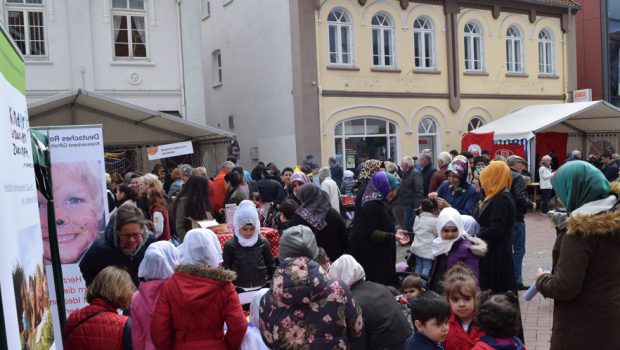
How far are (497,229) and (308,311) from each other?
2962 millimetres

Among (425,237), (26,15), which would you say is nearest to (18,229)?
(425,237)

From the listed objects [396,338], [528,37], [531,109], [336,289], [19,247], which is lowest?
[396,338]

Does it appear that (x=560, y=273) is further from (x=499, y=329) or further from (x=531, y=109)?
(x=531, y=109)

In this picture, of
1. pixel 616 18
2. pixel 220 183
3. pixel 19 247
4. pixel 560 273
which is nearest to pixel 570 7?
pixel 616 18

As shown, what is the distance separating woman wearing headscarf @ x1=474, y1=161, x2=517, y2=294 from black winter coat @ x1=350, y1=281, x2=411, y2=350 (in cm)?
212

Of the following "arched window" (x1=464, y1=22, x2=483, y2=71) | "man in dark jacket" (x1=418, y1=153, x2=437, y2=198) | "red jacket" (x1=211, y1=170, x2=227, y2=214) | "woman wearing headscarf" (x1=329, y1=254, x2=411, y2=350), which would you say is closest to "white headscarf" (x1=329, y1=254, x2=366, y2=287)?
"woman wearing headscarf" (x1=329, y1=254, x2=411, y2=350)

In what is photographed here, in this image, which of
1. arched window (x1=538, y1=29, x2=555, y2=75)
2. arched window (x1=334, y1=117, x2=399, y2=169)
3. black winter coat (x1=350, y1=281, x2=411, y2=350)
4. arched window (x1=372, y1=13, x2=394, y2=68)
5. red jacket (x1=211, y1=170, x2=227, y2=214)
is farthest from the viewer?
arched window (x1=538, y1=29, x2=555, y2=75)

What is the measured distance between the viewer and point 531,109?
71.3 feet

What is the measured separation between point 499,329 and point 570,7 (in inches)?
978

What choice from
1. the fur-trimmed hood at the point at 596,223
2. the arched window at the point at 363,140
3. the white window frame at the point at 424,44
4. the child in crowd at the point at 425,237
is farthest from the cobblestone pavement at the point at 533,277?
the white window frame at the point at 424,44

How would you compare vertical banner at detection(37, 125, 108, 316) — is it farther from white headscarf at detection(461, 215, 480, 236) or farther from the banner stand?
white headscarf at detection(461, 215, 480, 236)

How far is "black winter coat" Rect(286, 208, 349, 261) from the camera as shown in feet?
20.8

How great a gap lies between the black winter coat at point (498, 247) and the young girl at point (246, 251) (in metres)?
2.15

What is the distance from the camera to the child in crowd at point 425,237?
751 cm
